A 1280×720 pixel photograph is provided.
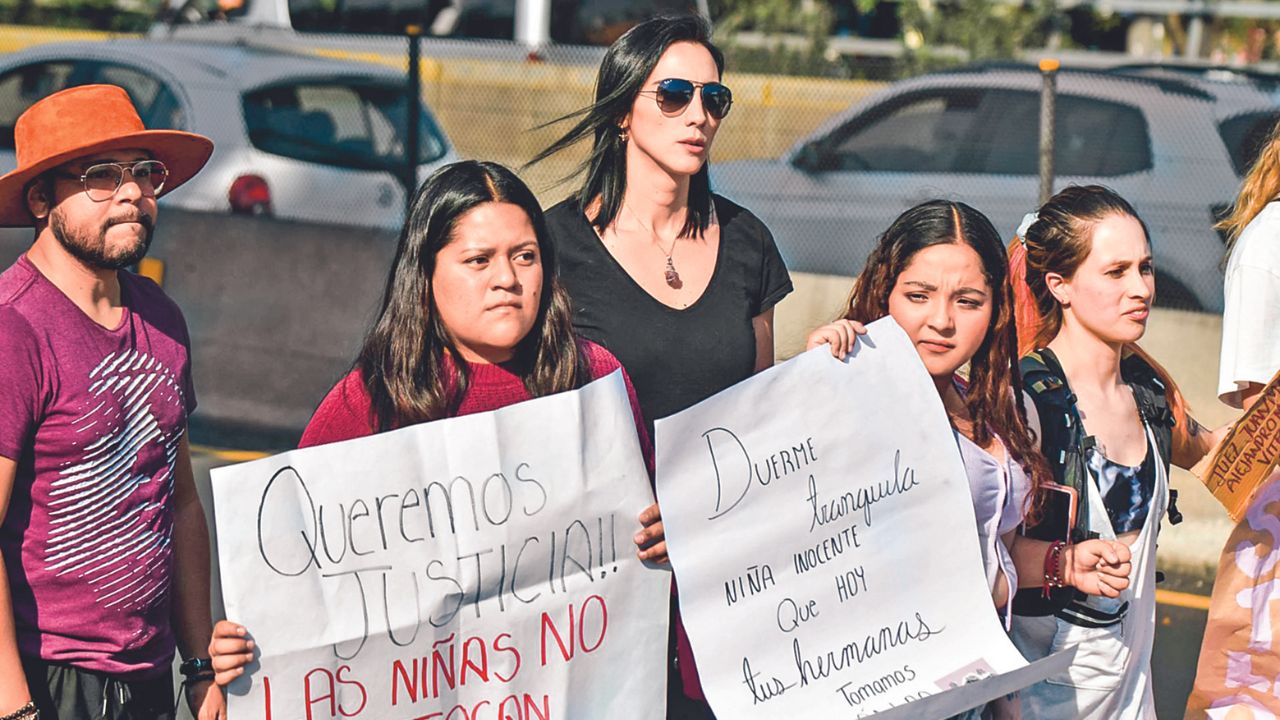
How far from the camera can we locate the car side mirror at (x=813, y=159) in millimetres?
10531

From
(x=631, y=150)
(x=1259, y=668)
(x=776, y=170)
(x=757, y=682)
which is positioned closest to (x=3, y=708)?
(x=757, y=682)

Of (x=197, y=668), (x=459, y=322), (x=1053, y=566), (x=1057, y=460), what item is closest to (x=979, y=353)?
(x=1057, y=460)

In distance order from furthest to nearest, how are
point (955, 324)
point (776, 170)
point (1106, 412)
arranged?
point (776, 170), point (1106, 412), point (955, 324)

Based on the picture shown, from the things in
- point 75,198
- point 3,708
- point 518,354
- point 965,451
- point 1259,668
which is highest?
point 75,198

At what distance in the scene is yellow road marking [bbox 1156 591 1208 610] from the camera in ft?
21.8

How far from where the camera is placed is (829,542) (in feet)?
10.9

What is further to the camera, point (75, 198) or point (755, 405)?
point (755, 405)

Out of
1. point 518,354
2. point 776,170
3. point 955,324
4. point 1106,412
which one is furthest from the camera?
point 776,170

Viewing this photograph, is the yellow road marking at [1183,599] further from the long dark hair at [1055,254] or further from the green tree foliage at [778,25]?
the green tree foliage at [778,25]

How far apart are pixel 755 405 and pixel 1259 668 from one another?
5.14 feet

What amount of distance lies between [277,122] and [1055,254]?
294 inches

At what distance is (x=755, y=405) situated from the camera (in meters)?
3.25

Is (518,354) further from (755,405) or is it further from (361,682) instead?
(361,682)

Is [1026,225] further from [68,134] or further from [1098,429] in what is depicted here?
[68,134]
